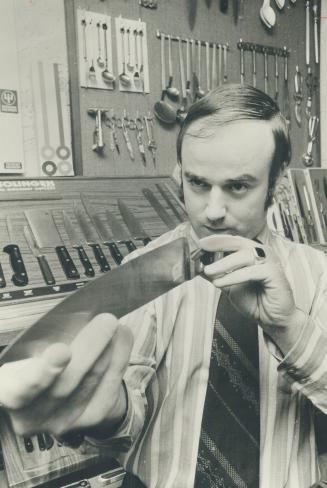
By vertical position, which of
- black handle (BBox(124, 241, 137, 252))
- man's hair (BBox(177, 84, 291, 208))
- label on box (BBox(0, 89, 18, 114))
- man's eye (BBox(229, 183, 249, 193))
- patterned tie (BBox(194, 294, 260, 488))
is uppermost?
label on box (BBox(0, 89, 18, 114))

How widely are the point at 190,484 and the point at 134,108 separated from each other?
3.13 feet

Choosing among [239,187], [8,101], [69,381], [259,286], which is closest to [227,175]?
[239,187]

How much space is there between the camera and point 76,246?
97 centimetres

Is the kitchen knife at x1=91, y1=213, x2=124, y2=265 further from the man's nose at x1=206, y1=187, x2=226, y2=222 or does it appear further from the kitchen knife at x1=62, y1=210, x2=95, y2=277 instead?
the man's nose at x1=206, y1=187, x2=226, y2=222

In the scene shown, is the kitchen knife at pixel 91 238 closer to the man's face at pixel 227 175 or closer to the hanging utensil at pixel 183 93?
the man's face at pixel 227 175

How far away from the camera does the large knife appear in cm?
43

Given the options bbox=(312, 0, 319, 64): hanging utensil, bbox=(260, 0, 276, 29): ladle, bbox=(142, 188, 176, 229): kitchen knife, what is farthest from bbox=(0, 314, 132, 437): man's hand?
bbox=(312, 0, 319, 64): hanging utensil

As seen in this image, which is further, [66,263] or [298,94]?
[298,94]

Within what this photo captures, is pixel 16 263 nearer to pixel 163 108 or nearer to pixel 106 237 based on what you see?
pixel 106 237

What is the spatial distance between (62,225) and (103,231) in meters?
0.08

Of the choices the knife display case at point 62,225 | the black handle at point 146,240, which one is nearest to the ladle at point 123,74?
the knife display case at point 62,225

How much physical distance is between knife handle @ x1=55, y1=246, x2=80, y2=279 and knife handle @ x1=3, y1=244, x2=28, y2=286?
0.07 metres

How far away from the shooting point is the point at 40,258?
90cm

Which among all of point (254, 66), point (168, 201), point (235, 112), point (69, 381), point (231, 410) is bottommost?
point (231, 410)
